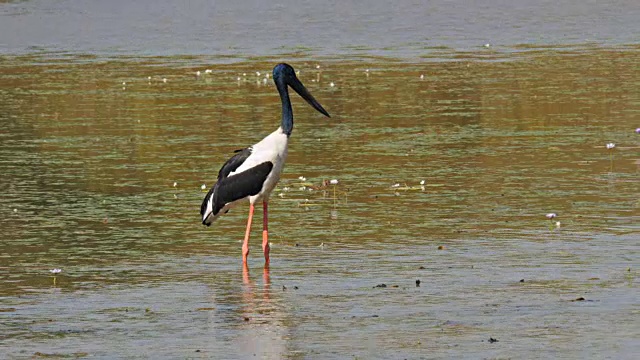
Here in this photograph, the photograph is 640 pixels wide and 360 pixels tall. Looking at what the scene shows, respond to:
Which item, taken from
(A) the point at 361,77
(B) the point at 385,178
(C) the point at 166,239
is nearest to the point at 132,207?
(C) the point at 166,239

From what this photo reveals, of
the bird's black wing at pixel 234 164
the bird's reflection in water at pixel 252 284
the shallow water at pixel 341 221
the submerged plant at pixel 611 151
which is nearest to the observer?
the shallow water at pixel 341 221

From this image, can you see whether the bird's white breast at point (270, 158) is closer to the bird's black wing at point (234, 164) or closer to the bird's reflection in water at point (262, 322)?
the bird's black wing at point (234, 164)

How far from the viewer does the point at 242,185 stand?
11.4 meters

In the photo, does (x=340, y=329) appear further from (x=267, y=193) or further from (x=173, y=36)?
(x=173, y=36)

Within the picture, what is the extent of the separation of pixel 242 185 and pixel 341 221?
1.28 meters

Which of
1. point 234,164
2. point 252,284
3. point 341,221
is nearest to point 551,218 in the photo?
point 341,221

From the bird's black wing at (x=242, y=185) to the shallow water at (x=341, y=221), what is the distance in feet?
1.29

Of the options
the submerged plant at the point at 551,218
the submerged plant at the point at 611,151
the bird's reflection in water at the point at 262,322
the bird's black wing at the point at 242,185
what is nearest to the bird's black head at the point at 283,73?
the bird's black wing at the point at 242,185

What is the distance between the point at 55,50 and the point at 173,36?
297 cm

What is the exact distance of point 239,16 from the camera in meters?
36.8

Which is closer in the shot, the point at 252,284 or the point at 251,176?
the point at 252,284

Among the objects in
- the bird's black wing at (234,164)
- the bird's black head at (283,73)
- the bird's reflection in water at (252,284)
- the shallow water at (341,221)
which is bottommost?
the bird's reflection in water at (252,284)

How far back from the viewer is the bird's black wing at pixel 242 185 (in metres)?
11.4

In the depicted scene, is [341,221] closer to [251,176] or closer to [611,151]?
[251,176]
